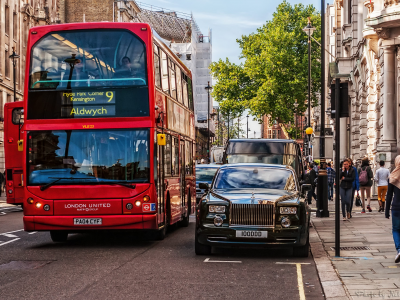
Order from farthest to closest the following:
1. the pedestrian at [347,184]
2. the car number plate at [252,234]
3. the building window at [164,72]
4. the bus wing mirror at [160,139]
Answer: the pedestrian at [347,184], the building window at [164,72], the bus wing mirror at [160,139], the car number plate at [252,234]

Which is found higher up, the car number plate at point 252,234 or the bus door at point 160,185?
the bus door at point 160,185

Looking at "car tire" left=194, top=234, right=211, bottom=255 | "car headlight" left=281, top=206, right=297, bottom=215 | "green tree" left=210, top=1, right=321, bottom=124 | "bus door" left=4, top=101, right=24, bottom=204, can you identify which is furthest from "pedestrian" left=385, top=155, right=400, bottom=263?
"green tree" left=210, top=1, right=321, bottom=124

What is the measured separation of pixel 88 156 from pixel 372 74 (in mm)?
19962

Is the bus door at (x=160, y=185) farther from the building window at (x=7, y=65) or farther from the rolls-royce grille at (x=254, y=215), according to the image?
the building window at (x=7, y=65)

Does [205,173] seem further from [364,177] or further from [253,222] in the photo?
[253,222]

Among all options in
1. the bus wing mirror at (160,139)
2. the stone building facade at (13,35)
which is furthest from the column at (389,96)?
the stone building facade at (13,35)

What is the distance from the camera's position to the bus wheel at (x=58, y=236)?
14438 mm

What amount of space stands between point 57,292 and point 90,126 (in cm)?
545

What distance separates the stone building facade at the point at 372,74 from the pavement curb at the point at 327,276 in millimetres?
11940

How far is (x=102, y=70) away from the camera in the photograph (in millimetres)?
13398

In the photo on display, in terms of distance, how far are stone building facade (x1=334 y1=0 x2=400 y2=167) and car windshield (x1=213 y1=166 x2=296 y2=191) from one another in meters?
10.8

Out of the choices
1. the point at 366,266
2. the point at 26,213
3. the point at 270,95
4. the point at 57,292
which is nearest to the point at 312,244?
the point at 366,266

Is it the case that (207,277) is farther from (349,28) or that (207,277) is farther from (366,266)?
(349,28)

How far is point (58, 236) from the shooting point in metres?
14.6
